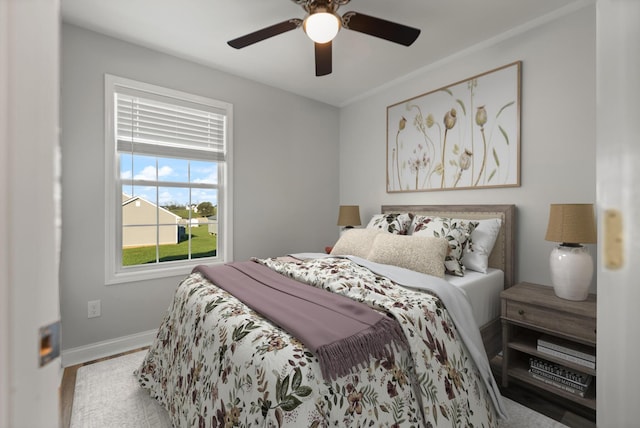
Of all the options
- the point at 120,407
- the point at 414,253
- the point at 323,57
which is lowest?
the point at 120,407

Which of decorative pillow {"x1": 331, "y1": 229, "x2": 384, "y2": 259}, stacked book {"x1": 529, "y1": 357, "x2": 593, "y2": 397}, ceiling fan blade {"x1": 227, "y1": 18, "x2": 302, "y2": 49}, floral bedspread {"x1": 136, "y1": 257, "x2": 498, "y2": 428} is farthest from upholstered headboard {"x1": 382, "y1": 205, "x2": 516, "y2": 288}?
ceiling fan blade {"x1": 227, "y1": 18, "x2": 302, "y2": 49}

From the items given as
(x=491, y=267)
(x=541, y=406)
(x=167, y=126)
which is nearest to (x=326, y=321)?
(x=541, y=406)

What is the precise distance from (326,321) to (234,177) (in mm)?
2337

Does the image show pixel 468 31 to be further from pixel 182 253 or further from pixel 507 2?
pixel 182 253

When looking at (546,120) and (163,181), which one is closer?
(546,120)

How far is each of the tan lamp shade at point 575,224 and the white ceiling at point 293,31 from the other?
1485 millimetres

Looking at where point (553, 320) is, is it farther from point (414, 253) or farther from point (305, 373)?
point (305, 373)

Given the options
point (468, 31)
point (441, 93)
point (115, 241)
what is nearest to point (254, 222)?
point (115, 241)

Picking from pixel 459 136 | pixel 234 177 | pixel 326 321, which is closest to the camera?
pixel 326 321

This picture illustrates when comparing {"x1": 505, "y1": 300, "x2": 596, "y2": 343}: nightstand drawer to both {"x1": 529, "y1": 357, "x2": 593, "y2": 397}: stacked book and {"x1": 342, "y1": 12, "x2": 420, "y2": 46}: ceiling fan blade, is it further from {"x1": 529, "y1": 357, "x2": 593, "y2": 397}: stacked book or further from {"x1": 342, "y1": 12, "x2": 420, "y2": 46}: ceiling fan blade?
{"x1": 342, "y1": 12, "x2": 420, "y2": 46}: ceiling fan blade

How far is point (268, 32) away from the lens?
76.0 inches

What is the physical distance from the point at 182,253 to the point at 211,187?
0.74 m

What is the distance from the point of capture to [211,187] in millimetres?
3156

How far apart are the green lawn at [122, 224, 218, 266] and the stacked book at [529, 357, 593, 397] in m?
2.93
